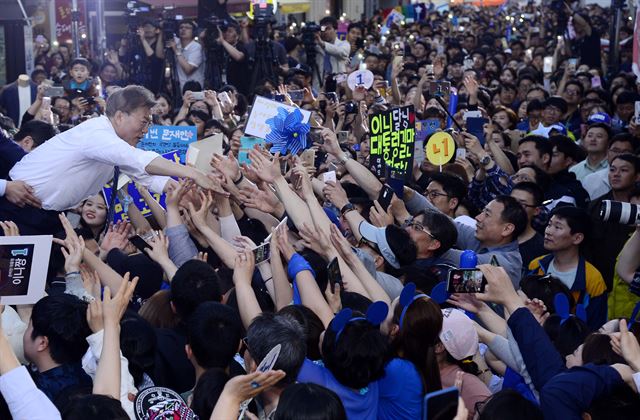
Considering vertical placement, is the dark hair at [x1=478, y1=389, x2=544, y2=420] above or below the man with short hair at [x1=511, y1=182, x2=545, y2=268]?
above

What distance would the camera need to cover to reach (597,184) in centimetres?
745

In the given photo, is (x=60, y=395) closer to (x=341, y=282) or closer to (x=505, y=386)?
(x=341, y=282)

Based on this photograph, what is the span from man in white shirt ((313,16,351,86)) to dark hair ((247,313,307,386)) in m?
10.8

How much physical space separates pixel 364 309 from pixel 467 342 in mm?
527

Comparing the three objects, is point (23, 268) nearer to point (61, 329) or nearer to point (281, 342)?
point (61, 329)

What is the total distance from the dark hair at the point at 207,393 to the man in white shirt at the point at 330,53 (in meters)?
10.9

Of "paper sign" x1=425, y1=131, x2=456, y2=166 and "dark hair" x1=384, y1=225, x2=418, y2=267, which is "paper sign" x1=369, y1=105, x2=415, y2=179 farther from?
"dark hair" x1=384, y1=225, x2=418, y2=267

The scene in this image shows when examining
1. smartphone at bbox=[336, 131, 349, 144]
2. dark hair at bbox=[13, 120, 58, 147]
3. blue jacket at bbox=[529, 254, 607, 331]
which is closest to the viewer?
blue jacket at bbox=[529, 254, 607, 331]

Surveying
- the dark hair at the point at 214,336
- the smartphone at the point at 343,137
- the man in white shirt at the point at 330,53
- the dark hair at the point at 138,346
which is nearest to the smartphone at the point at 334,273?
the dark hair at the point at 214,336

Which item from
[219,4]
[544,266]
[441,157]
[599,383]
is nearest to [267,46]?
[219,4]

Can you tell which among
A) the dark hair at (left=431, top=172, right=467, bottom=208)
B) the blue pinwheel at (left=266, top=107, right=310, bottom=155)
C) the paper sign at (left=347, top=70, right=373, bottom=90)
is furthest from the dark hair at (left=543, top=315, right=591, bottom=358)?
the paper sign at (left=347, top=70, right=373, bottom=90)

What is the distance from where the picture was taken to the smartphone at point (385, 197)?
5.61 m

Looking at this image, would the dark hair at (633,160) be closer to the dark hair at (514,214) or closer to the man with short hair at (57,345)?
the dark hair at (514,214)

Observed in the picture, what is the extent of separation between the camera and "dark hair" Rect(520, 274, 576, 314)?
4621 millimetres
